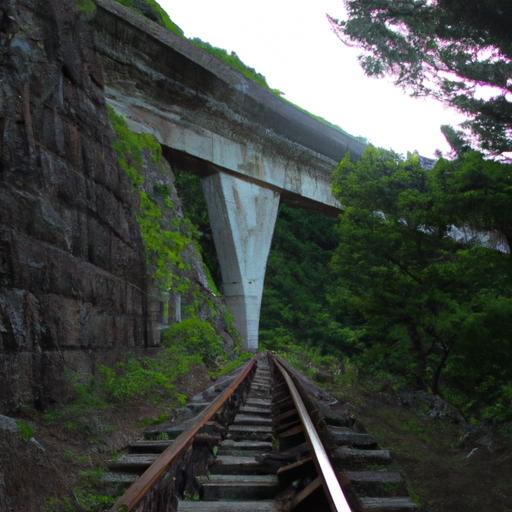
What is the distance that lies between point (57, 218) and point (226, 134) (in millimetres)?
11795

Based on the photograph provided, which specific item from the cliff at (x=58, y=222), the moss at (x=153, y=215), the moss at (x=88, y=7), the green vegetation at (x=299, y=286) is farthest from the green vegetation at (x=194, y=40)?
the cliff at (x=58, y=222)

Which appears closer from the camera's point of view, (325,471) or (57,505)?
(325,471)

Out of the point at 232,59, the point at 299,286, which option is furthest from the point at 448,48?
the point at 299,286

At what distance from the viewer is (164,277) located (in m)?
10.8

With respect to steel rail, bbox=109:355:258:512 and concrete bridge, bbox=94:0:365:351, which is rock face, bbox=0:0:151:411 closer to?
steel rail, bbox=109:355:258:512

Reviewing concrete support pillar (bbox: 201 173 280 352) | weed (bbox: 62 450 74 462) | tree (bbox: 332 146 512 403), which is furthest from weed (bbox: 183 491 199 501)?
concrete support pillar (bbox: 201 173 280 352)

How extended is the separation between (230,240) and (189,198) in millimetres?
6409

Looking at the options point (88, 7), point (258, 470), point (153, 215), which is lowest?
point (258, 470)

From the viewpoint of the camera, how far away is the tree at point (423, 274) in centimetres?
881

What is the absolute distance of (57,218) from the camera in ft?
19.7

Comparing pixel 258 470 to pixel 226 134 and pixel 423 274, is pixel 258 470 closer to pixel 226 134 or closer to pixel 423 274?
pixel 423 274

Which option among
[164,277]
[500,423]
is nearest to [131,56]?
[164,277]

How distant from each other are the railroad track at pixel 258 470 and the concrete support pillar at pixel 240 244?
11.7 meters

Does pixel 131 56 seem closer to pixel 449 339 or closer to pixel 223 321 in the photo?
pixel 223 321
